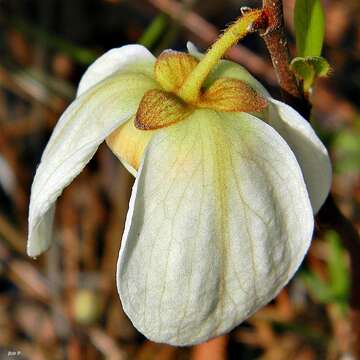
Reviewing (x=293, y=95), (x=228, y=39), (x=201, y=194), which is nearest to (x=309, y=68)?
(x=293, y=95)

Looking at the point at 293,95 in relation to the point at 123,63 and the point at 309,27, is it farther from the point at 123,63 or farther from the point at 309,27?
the point at 123,63

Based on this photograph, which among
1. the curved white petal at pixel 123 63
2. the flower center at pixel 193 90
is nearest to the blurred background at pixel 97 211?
the curved white petal at pixel 123 63

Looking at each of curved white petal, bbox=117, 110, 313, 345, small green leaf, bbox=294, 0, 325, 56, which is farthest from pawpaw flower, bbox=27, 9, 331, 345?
small green leaf, bbox=294, 0, 325, 56

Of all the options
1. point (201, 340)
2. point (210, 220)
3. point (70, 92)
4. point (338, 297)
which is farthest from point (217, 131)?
point (70, 92)

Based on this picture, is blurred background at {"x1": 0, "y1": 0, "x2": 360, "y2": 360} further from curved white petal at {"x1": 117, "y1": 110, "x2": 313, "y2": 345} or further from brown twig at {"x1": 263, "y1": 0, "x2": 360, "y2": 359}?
curved white petal at {"x1": 117, "y1": 110, "x2": 313, "y2": 345}

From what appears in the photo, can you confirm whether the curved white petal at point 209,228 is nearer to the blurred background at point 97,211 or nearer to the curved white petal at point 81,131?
the curved white petal at point 81,131

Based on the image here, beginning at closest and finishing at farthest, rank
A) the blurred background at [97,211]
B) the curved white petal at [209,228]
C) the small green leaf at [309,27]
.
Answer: the curved white petal at [209,228] < the small green leaf at [309,27] < the blurred background at [97,211]
